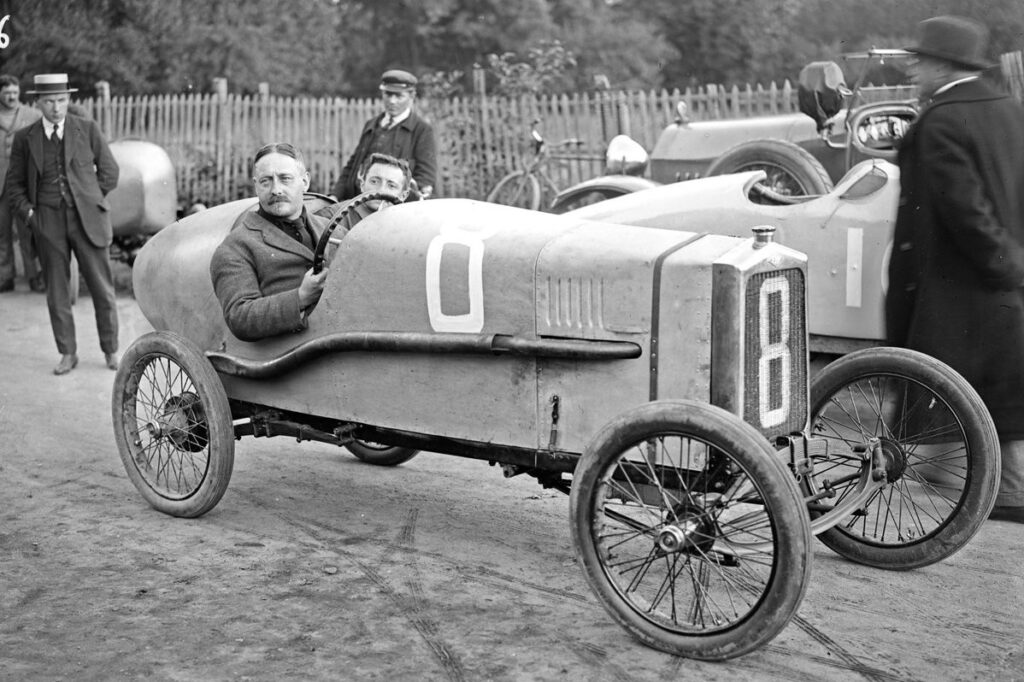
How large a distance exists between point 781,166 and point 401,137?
7.98 feet

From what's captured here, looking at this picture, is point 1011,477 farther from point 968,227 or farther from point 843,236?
point 843,236

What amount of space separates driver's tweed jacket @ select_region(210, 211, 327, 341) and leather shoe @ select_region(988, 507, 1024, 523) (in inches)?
118

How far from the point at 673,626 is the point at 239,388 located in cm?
225

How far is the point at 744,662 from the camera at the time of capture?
11.9 feet

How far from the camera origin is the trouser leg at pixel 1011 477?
506 cm

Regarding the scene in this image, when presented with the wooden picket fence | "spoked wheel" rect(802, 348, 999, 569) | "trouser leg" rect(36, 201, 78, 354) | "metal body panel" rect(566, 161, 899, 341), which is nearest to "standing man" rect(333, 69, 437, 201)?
"trouser leg" rect(36, 201, 78, 354)

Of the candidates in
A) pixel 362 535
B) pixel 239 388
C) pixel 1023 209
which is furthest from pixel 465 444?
pixel 1023 209

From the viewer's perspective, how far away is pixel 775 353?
392cm

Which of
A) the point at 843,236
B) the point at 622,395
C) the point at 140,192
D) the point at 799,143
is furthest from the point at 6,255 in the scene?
the point at 622,395

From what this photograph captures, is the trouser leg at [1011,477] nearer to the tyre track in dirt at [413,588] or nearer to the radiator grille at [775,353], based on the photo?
the radiator grille at [775,353]

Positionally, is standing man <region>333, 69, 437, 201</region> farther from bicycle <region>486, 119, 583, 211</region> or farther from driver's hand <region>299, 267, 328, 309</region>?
bicycle <region>486, 119, 583, 211</region>

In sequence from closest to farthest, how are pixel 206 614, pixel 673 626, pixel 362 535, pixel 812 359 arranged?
pixel 673 626 < pixel 206 614 < pixel 362 535 < pixel 812 359

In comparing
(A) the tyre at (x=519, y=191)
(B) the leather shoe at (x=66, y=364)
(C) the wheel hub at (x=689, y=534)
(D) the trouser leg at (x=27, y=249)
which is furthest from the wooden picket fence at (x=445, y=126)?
(C) the wheel hub at (x=689, y=534)

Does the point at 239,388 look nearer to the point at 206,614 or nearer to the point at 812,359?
the point at 206,614
